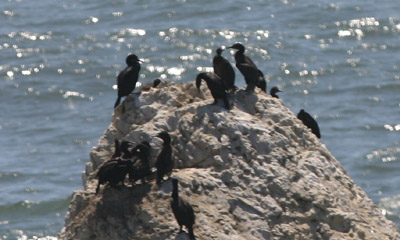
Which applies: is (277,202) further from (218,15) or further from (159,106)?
(218,15)

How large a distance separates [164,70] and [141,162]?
23656mm

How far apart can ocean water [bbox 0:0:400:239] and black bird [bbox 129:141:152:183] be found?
12627 millimetres

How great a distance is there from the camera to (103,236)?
12211 millimetres

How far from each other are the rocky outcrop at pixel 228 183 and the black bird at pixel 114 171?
162 mm

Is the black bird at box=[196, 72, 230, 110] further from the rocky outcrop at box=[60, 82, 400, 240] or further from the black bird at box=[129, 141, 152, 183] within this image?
the black bird at box=[129, 141, 152, 183]

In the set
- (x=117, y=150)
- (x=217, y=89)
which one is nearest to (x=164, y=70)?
(x=217, y=89)

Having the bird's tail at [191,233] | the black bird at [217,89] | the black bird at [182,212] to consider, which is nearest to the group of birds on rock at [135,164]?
the black bird at [182,212]

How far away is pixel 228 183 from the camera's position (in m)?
12.8

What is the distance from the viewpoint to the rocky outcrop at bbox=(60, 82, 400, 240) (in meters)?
12.3

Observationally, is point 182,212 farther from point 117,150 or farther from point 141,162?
point 117,150

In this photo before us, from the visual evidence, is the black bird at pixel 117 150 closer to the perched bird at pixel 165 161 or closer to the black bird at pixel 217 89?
the perched bird at pixel 165 161

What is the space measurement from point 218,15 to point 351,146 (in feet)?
41.8

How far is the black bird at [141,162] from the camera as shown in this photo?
40.9 ft

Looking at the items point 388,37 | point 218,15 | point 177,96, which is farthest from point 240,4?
point 177,96
